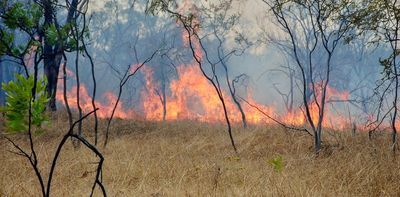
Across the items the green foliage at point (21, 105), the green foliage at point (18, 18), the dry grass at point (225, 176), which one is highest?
the green foliage at point (18, 18)

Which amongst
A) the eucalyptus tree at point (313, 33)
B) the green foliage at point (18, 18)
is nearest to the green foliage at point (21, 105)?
the eucalyptus tree at point (313, 33)

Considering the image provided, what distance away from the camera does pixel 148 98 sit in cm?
4681

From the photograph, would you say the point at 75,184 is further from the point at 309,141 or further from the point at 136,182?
the point at 309,141

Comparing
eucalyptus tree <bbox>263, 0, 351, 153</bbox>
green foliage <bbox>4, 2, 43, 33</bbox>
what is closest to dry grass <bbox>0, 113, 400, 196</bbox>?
eucalyptus tree <bbox>263, 0, 351, 153</bbox>

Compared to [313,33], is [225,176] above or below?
below

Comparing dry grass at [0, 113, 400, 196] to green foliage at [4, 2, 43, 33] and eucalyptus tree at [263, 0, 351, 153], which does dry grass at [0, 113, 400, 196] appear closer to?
eucalyptus tree at [263, 0, 351, 153]

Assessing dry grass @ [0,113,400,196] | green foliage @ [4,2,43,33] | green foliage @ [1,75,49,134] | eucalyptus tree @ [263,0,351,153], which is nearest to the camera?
green foliage @ [1,75,49,134]

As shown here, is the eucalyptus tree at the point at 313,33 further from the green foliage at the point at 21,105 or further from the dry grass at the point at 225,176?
the green foliage at the point at 21,105

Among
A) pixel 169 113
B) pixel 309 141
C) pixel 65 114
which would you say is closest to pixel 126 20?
pixel 169 113

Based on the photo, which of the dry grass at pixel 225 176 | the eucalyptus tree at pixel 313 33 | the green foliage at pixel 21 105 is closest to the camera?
the green foliage at pixel 21 105

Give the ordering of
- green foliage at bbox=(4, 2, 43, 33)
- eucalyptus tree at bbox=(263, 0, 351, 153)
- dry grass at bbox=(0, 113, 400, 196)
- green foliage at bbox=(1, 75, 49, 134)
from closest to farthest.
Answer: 1. green foliage at bbox=(1, 75, 49, 134)
2. dry grass at bbox=(0, 113, 400, 196)
3. eucalyptus tree at bbox=(263, 0, 351, 153)
4. green foliage at bbox=(4, 2, 43, 33)

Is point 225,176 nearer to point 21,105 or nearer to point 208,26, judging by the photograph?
point 21,105

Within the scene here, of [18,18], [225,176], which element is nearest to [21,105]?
[225,176]

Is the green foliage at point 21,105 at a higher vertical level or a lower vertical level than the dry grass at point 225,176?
higher
